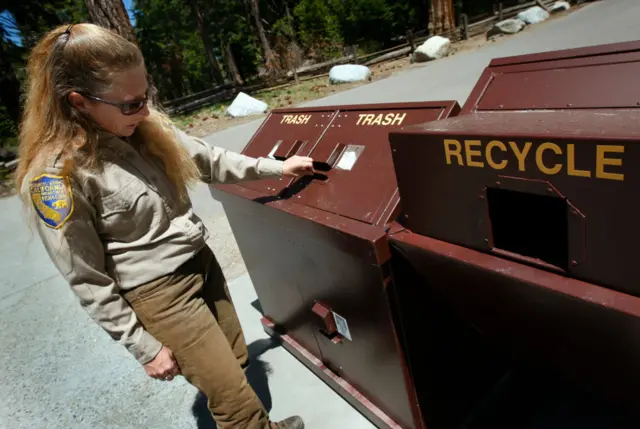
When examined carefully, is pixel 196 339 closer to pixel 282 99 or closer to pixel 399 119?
pixel 399 119

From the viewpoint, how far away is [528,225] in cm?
135

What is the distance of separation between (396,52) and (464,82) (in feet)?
30.8

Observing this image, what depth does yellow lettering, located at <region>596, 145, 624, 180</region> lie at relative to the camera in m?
0.90

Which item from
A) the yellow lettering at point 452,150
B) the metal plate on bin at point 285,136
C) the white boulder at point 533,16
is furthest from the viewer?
the white boulder at point 533,16

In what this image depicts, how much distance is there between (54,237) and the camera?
1.35 m

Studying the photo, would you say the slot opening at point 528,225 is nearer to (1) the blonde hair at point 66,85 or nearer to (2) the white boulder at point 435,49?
(1) the blonde hair at point 66,85

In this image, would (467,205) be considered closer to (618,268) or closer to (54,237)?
(618,268)

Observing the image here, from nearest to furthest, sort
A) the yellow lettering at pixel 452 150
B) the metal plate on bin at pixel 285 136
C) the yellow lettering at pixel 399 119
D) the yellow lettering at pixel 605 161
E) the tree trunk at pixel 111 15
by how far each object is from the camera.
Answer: the yellow lettering at pixel 605 161, the yellow lettering at pixel 452 150, the yellow lettering at pixel 399 119, the metal plate on bin at pixel 285 136, the tree trunk at pixel 111 15

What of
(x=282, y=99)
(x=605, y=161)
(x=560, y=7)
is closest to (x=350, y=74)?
(x=282, y=99)

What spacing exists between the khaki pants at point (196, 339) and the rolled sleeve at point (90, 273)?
81 mm

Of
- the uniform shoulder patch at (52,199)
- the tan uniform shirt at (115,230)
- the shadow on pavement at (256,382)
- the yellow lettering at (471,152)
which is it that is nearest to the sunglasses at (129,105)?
the tan uniform shirt at (115,230)

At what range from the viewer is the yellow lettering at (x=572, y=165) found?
38.2 inches

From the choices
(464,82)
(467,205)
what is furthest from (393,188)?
(464,82)

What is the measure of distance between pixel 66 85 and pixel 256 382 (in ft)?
6.20
